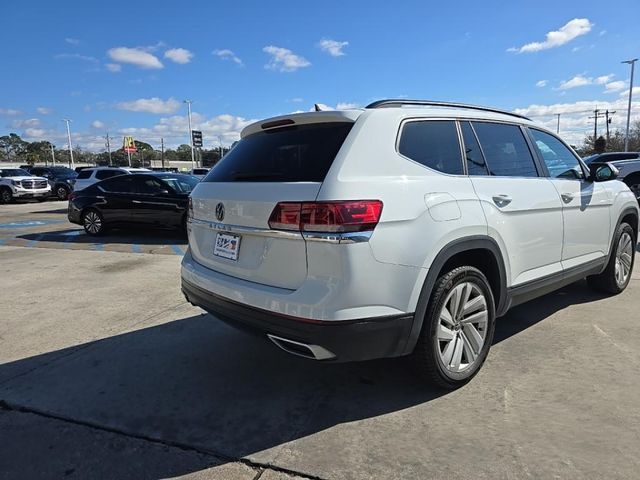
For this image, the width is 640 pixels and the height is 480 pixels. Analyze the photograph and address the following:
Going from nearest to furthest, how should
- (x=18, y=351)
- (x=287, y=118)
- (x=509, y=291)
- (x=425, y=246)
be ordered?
(x=425, y=246), (x=287, y=118), (x=509, y=291), (x=18, y=351)

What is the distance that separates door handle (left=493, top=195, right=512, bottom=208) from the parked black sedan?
316 inches

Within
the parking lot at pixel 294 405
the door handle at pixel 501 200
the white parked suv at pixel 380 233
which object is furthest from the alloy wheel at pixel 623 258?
the door handle at pixel 501 200

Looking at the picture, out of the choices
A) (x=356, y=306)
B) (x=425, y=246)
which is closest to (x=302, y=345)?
(x=356, y=306)

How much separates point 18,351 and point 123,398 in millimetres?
1529

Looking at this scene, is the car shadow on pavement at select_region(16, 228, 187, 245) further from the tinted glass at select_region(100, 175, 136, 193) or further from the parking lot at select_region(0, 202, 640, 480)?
the parking lot at select_region(0, 202, 640, 480)

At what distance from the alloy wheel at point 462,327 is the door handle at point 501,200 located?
1.99ft

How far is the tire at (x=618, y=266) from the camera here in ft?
16.8

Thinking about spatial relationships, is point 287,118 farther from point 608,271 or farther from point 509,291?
point 608,271

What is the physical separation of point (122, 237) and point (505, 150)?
969cm

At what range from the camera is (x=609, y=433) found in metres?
2.69

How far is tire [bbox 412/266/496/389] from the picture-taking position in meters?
2.94

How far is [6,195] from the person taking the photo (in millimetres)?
23719

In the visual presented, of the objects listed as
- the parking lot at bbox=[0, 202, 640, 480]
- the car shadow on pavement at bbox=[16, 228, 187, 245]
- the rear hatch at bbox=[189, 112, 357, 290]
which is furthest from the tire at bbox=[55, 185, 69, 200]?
the rear hatch at bbox=[189, 112, 357, 290]

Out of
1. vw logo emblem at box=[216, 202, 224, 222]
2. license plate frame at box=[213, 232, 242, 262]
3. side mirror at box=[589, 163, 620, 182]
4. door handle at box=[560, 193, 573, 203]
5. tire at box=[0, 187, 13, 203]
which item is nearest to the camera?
license plate frame at box=[213, 232, 242, 262]
